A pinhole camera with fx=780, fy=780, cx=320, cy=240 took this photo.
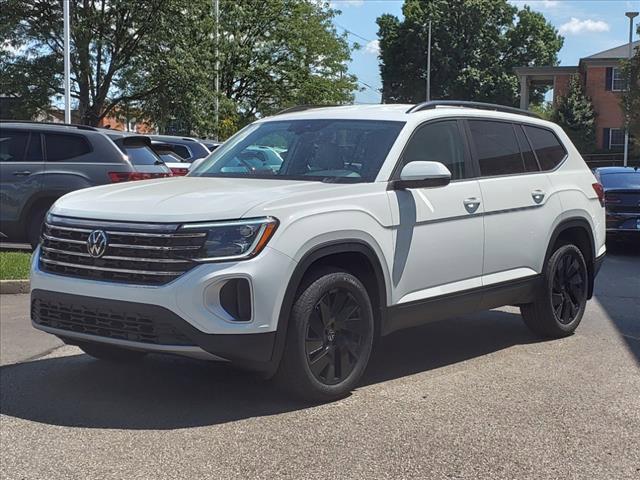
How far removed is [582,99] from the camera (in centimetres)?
4384

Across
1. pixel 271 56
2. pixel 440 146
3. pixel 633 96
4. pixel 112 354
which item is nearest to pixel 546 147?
pixel 440 146

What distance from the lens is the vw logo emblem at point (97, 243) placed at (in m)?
4.51

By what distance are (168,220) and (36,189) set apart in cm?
697

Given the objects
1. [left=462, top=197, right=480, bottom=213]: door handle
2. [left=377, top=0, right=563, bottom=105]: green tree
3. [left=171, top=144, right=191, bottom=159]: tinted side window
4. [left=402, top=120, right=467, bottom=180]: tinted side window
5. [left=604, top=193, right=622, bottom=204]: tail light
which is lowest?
[left=604, top=193, right=622, bottom=204]: tail light

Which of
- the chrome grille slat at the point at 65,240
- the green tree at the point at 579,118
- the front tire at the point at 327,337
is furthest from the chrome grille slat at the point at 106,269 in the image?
the green tree at the point at 579,118

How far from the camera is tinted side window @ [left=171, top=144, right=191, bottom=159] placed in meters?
16.3

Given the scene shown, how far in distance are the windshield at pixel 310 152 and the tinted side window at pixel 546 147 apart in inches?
68.6

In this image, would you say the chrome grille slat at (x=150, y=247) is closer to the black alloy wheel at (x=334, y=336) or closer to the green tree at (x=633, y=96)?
the black alloy wheel at (x=334, y=336)

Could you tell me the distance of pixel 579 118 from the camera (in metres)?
43.2

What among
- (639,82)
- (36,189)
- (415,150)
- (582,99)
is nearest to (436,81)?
(582,99)

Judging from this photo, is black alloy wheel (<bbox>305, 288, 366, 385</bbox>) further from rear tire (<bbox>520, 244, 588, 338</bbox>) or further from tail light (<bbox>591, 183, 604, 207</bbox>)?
tail light (<bbox>591, 183, 604, 207</bbox>)

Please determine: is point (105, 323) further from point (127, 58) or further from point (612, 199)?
point (127, 58)

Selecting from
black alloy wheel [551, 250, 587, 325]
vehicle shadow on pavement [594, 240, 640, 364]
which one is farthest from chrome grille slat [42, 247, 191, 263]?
vehicle shadow on pavement [594, 240, 640, 364]

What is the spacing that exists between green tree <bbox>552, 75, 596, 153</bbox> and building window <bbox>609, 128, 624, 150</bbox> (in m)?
1.13
